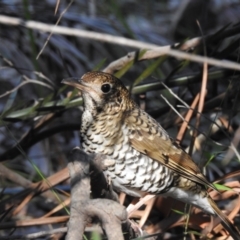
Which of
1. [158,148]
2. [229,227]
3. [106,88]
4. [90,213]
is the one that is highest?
[106,88]

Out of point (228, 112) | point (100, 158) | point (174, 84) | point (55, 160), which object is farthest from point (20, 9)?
point (100, 158)

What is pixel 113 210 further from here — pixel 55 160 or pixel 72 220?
pixel 55 160

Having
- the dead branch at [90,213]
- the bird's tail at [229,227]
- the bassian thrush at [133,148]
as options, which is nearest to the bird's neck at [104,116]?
the bassian thrush at [133,148]

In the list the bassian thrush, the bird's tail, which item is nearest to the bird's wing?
the bassian thrush

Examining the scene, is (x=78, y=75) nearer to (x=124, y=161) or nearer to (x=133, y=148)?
(x=133, y=148)

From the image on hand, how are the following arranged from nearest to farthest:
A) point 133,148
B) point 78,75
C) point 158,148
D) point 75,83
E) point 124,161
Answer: point 75,83 → point 124,161 → point 133,148 → point 158,148 → point 78,75

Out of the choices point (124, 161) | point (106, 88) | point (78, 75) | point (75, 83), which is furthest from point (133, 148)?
point (78, 75)

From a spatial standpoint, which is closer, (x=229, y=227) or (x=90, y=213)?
(x=90, y=213)

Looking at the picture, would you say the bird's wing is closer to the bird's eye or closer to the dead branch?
the bird's eye
